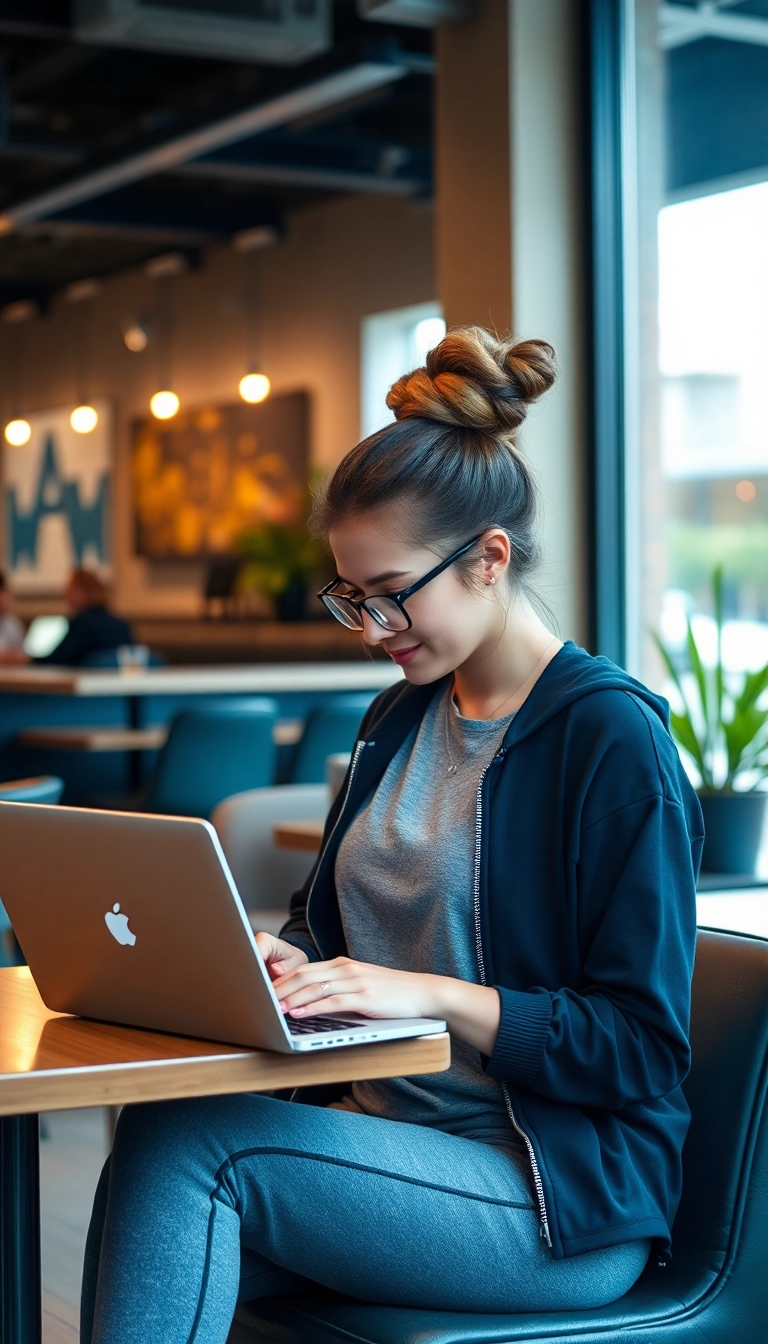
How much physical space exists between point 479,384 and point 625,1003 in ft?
2.16

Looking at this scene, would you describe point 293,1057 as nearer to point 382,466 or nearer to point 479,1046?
point 479,1046

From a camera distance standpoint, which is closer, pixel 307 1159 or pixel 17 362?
pixel 307 1159

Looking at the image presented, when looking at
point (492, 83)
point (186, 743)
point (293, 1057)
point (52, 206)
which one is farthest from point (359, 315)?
point (293, 1057)

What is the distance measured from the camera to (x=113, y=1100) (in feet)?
4.20

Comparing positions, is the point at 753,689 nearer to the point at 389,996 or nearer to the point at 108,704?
the point at 389,996

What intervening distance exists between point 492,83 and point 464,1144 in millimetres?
3253

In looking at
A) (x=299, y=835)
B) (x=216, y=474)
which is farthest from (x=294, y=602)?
(x=299, y=835)

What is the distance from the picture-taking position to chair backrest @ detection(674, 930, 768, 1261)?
160cm

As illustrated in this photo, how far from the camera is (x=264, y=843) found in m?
3.28

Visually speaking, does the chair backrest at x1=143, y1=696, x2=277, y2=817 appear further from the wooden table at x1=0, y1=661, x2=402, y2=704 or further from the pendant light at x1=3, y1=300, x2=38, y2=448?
the pendant light at x1=3, y1=300, x2=38, y2=448

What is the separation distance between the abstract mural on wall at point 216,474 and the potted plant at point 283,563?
25 centimetres

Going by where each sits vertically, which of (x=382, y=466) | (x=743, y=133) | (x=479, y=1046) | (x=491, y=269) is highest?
(x=743, y=133)

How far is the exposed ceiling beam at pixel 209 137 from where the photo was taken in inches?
218

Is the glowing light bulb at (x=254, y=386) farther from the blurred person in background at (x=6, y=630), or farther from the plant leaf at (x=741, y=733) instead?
the plant leaf at (x=741, y=733)
